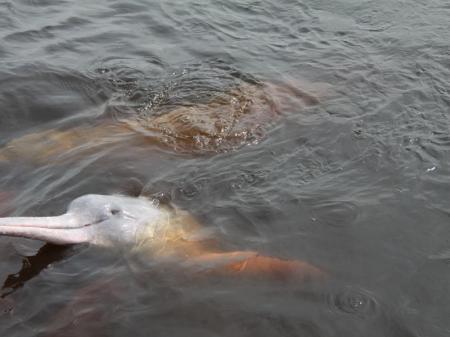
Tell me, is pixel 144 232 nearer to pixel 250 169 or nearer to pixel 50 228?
pixel 50 228

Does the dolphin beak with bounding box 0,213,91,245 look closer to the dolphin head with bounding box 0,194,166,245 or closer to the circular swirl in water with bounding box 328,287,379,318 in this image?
the dolphin head with bounding box 0,194,166,245

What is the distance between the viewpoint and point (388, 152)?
19.7ft

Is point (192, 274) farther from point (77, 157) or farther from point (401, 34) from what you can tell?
point (401, 34)

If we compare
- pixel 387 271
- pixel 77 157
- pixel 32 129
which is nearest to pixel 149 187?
pixel 77 157

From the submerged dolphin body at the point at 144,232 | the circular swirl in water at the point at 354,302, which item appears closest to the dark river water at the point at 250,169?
the circular swirl in water at the point at 354,302

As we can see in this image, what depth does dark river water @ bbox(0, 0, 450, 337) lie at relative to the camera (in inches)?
160

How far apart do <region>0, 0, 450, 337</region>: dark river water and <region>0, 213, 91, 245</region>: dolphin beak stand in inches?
5.4

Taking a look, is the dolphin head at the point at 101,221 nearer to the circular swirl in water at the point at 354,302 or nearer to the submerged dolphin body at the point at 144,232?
the submerged dolphin body at the point at 144,232

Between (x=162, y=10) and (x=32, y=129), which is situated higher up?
(x=162, y=10)

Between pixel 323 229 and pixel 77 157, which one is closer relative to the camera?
pixel 323 229

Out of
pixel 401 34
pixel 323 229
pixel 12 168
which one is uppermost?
pixel 401 34

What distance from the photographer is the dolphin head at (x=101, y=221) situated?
14.5 ft

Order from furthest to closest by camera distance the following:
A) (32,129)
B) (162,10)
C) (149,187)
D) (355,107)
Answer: (162,10) < (355,107) < (32,129) < (149,187)

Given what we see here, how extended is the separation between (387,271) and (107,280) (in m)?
2.20
